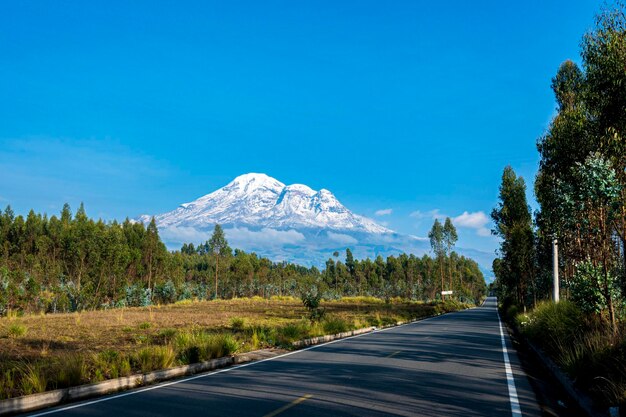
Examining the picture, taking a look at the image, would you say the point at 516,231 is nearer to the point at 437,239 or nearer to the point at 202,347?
the point at 202,347

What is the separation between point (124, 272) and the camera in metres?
91.6

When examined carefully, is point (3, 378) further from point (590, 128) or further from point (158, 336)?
point (590, 128)

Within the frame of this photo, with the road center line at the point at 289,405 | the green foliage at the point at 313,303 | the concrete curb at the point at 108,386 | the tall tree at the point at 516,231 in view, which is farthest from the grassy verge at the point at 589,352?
the tall tree at the point at 516,231

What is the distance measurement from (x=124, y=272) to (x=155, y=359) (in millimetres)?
85507

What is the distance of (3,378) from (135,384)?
2.49 metres

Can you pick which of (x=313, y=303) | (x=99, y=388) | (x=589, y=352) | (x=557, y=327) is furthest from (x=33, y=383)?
(x=313, y=303)

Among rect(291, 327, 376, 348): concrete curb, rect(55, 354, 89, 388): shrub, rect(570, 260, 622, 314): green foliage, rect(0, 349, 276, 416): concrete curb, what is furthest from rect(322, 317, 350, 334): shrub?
rect(55, 354, 89, 388): shrub

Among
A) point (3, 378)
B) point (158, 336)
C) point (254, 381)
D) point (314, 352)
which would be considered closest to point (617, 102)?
point (254, 381)

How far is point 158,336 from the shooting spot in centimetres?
2158

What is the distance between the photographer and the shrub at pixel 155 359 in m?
11.9

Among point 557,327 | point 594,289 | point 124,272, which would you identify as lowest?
point 557,327

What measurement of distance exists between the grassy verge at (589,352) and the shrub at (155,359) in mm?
9259

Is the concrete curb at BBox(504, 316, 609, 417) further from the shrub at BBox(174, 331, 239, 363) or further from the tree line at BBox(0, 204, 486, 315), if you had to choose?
the tree line at BBox(0, 204, 486, 315)

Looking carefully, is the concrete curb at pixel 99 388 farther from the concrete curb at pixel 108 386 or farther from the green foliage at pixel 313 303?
the green foliage at pixel 313 303
